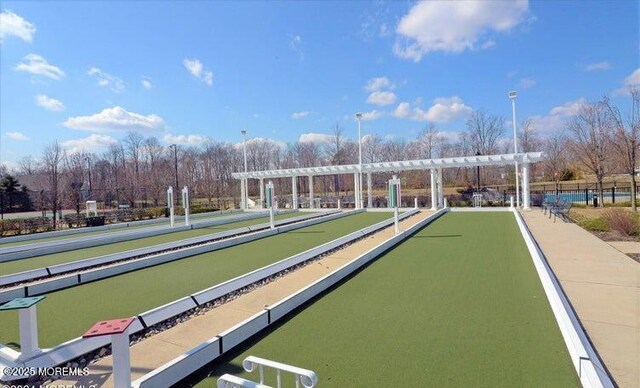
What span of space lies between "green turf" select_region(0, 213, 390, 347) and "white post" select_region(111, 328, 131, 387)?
1.94 m

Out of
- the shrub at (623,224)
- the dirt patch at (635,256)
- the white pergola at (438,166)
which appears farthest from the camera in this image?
the white pergola at (438,166)

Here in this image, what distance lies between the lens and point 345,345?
3.77m

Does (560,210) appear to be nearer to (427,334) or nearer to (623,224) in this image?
(623,224)

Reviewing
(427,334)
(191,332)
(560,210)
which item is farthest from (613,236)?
(191,332)

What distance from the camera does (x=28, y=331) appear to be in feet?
11.4

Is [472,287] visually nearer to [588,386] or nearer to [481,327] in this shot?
→ [481,327]

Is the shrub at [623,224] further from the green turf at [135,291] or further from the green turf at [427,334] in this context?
the green turf at [135,291]

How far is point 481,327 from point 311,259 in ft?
15.2

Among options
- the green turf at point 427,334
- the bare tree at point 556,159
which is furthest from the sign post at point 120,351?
the bare tree at point 556,159

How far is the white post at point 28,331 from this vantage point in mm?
3432

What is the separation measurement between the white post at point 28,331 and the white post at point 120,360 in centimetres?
140

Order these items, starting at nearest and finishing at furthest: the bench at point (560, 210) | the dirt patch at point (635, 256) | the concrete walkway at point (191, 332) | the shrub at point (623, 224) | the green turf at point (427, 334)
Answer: the green turf at point (427, 334) → the concrete walkway at point (191, 332) → the dirt patch at point (635, 256) → the shrub at point (623, 224) → the bench at point (560, 210)

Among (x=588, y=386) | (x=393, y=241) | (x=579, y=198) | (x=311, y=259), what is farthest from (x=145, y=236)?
(x=579, y=198)

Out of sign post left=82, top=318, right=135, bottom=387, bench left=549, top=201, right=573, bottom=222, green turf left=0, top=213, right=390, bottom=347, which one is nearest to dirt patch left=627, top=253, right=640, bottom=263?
bench left=549, top=201, right=573, bottom=222
